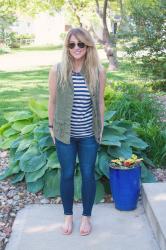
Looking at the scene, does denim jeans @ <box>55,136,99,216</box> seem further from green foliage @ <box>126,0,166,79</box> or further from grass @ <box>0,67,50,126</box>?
green foliage @ <box>126,0,166,79</box>

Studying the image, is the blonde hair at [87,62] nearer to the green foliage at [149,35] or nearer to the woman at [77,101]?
the woman at [77,101]

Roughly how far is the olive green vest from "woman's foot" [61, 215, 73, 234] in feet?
2.46

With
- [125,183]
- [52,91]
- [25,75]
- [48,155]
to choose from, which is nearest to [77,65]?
[52,91]

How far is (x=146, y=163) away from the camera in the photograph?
5.35 meters

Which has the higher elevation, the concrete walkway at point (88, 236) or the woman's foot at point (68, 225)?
the woman's foot at point (68, 225)

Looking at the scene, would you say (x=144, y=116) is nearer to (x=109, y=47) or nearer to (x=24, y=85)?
(x=24, y=85)

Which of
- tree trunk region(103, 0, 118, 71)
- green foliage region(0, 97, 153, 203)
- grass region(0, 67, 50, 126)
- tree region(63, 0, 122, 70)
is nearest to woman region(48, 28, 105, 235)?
green foliage region(0, 97, 153, 203)

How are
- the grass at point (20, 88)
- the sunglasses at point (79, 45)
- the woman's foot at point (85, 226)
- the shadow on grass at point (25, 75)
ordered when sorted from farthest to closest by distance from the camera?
1. the shadow on grass at point (25, 75)
2. the grass at point (20, 88)
3. the woman's foot at point (85, 226)
4. the sunglasses at point (79, 45)

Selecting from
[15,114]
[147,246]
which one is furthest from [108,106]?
[147,246]

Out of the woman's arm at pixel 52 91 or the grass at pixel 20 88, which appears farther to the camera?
the grass at pixel 20 88

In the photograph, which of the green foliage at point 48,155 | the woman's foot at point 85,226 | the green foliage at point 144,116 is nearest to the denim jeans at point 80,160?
the woman's foot at point 85,226

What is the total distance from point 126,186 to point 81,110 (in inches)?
41.5

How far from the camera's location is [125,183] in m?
4.28

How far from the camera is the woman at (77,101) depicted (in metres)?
3.53
